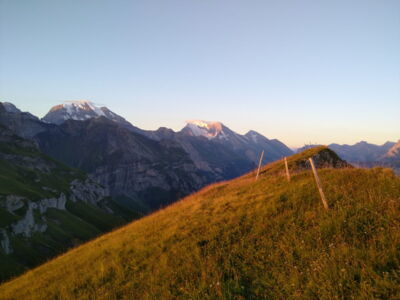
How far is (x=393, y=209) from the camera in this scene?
356 inches

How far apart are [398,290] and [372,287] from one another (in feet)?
1.66

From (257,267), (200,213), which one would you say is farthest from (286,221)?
(200,213)

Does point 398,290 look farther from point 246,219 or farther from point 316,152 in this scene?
point 316,152

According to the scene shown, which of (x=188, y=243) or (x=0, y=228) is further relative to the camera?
(x=0, y=228)

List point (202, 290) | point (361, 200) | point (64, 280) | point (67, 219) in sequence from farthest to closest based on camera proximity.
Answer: point (67, 219) → point (64, 280) → point (361, 200) → point (202, 290)

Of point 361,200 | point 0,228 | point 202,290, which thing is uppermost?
point 361,200

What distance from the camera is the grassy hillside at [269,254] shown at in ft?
22.1

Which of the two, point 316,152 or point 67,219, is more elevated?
point 316,152


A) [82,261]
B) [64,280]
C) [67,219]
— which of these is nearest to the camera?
[64,280]

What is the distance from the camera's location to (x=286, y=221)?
37.1 ft

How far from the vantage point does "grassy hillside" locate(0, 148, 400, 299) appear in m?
6.74

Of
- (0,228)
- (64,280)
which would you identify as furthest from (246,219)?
(0,228)

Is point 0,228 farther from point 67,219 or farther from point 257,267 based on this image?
point 257,267

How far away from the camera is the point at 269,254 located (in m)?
9.27
